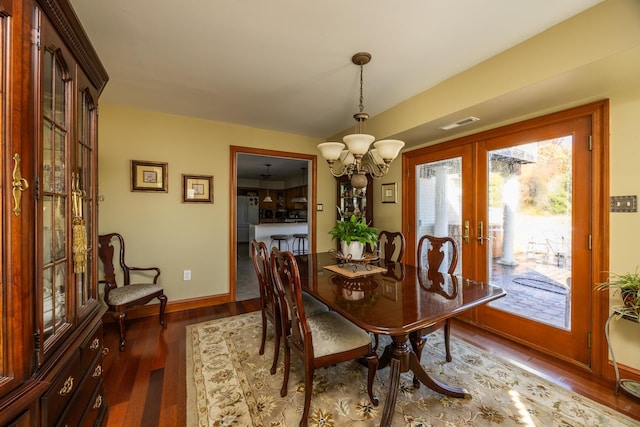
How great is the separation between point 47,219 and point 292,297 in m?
1.10

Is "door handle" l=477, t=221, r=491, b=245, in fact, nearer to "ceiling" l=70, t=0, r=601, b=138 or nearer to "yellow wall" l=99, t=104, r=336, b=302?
"ceiling" l=70, t=0, r=601, b=138

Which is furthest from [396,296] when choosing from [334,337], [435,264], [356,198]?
[356,198]

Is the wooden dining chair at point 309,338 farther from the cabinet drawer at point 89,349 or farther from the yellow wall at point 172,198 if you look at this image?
the yellow wall at point 172,198

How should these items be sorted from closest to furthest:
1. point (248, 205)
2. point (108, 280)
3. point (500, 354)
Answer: point (500, 354)
point (108, 280)
point (248, 205)

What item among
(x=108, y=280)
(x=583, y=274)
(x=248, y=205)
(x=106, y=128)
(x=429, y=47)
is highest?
(x=429, y=47)

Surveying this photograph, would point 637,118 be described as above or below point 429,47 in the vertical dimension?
below

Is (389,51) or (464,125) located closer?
(389,51)

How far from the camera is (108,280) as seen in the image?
257 cm

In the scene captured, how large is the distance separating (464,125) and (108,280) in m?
3.87

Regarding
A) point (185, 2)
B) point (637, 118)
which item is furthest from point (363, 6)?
point (637, 118)

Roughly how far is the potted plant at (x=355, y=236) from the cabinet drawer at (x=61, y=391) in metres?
1.69

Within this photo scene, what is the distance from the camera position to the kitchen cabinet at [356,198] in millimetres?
3995

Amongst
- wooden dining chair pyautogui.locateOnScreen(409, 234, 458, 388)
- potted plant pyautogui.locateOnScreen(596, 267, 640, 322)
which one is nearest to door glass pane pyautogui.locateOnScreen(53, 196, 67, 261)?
wooden dining chair pyautogui.locateOnScreen(409, 234, 458, 388)

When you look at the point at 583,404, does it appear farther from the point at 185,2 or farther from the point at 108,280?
the point at 108,280
